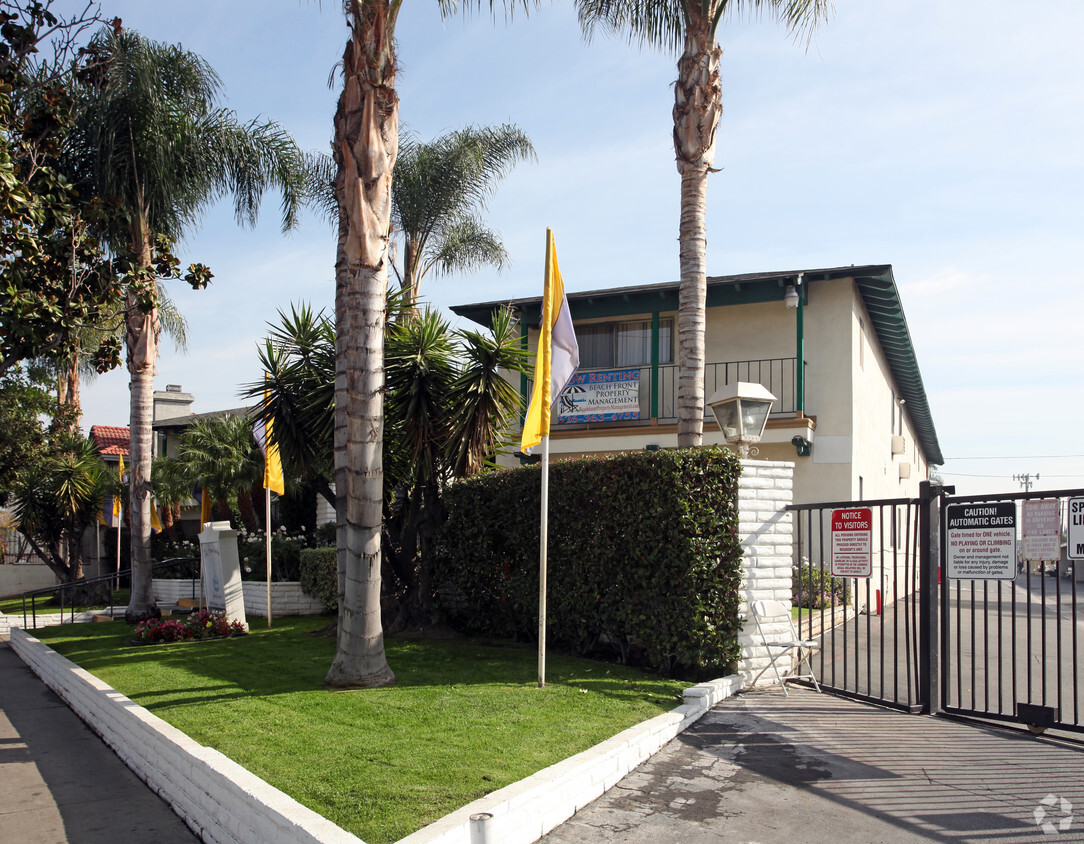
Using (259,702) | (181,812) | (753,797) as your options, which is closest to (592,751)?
(753,797)

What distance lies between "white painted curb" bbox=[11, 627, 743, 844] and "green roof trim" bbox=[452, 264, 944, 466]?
1043 centimetres

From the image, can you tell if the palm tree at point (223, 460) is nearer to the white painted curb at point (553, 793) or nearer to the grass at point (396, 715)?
the grass at point (396, 715)

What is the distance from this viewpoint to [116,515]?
2380cm

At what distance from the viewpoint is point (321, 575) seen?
16.8 metres

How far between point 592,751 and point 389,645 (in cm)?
558

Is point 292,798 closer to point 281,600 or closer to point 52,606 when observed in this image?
point 281,600

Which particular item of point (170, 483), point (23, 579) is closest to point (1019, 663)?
point (170, 483)

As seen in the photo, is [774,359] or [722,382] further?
[722,382]

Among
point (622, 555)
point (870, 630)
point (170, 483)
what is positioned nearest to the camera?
point (622, 555)

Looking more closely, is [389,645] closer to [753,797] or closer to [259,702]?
[259,702]

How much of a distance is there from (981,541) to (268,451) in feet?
32.5

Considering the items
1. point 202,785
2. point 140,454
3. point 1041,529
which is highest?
point 140,454

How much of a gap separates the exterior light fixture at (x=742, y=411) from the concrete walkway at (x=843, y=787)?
346 centimetres

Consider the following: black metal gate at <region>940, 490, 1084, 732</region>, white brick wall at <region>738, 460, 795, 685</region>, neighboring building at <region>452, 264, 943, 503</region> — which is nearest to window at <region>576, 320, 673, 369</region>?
neighboring building at <region>452, 264, 943, 503</region>
